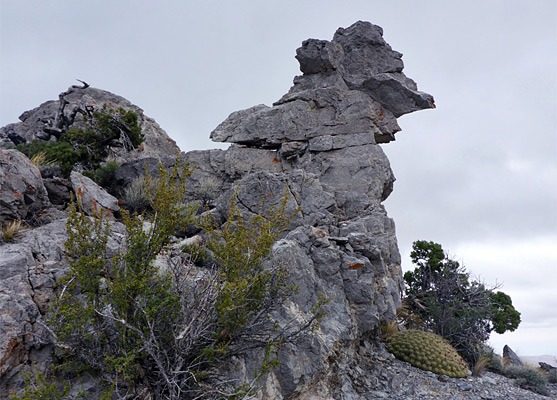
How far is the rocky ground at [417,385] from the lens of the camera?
24.1 feet

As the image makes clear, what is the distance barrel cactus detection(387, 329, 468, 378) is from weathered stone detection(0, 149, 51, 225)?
8584mm

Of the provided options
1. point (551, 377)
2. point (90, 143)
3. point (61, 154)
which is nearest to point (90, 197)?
point (61, 154)

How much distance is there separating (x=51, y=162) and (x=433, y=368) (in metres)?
13.2

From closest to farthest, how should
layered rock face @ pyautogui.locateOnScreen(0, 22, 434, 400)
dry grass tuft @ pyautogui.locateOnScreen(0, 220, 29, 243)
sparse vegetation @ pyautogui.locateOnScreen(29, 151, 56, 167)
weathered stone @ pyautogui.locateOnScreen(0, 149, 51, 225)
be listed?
Answer: 1. layered rock face @ pyautogui.locateOnScreen(0, 22, 434, 400)
2. dry grass tuft @ pyautogui.locateOnScreen(0, 220, 29, 243)
3. weathered stone @ pyautogui.locateOnScreen(0, 149, 51, 225)
4. sparse vegetation @ pyautogui.locateOnScreen(29, 151, 56, 167)

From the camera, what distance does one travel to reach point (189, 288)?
580cm

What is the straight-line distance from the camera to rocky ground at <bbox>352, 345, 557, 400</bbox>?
734cm

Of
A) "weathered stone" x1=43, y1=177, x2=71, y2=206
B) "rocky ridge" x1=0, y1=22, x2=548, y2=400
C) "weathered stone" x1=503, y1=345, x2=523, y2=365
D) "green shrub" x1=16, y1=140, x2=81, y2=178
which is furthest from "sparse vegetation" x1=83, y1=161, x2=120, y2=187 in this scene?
"weathered stone" x1=503, y1=345, x2=523, y2=365

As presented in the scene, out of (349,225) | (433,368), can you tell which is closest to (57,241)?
(349,225)

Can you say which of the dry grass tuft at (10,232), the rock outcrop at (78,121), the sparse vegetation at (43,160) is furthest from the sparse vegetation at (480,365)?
the rock outcrop at (78,121)

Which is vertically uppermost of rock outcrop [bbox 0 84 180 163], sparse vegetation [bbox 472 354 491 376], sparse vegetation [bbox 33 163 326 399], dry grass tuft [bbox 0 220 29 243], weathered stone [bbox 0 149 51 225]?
rock outcrop [bbox 0 84 180 163]

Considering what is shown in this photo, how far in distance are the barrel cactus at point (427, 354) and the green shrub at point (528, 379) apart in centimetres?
244

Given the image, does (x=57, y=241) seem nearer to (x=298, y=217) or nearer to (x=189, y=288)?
(x=189, y=288)

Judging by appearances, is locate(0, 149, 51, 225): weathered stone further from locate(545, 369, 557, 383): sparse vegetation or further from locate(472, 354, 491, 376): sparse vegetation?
locate(545, 369, 557, 383): sparse vegetation

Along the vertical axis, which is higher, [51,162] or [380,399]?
[51,162]
